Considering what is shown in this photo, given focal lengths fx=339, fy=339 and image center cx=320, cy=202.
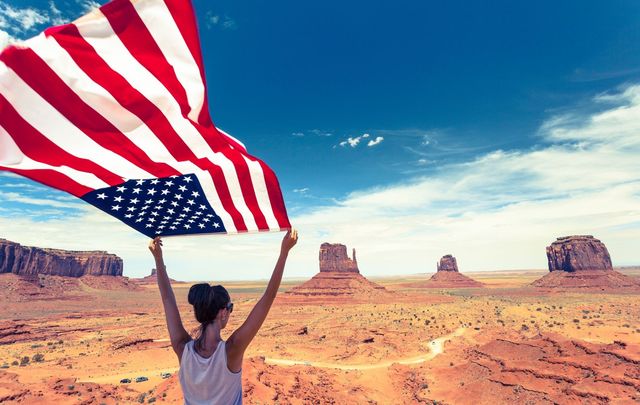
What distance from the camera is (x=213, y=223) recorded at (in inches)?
167

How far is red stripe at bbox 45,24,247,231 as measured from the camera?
10.6 ft

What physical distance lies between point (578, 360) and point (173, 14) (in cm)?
2350

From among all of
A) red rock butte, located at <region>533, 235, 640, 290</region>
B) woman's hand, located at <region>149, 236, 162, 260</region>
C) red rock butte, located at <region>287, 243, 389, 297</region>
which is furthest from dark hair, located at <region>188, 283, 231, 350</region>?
red rock butte, located at <region>533, 235, 640, 290</region>

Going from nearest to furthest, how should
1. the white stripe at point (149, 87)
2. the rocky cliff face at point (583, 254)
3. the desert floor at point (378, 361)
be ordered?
the white stripe at point (149, 87)
the desert floor at point (378, 361)
the rocky cliff face at point (583, 254)

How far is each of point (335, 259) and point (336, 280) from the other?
12.7 metres

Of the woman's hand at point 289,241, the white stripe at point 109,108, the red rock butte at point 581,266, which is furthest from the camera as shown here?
the red rock butte at point 581,266

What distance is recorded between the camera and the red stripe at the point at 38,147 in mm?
3082

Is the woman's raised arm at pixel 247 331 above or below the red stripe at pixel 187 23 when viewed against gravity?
below

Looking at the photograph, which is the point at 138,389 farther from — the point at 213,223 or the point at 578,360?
the point at 578,360

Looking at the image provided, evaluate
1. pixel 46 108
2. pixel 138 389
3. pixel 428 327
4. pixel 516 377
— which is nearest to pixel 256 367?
pixel 138 389

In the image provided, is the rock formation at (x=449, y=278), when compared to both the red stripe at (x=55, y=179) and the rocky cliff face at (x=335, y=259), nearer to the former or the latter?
the rocky cliff face at (x=335, y=259)

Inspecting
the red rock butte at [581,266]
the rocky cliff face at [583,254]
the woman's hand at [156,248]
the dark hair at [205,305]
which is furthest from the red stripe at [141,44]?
the rocky cliff face at [583,254]

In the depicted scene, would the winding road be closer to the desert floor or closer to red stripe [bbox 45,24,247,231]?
the desert floor

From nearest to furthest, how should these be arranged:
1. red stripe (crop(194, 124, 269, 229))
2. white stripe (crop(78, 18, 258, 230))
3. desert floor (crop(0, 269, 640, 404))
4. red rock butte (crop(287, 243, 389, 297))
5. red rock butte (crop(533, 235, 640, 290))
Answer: white stripe (crop(78, 18, 258, 230)), red stripe (crop(194, 124, 269, 229)), desert floor (crop(0, 269, 640, 404)), red rock butte (crop(287, 243, 389, 297)), red rock butte (crop(533, 235, 640, 290))
